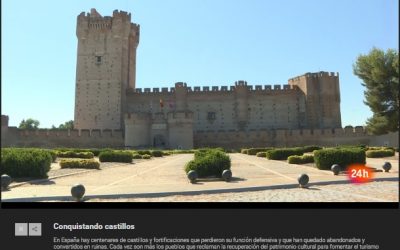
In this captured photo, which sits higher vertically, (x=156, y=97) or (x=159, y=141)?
(x=156, y=97)

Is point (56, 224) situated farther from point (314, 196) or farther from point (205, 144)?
point (205, 144)

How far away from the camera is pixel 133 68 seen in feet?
180

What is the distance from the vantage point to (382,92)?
2134 cm

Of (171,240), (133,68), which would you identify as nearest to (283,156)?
(171,240)

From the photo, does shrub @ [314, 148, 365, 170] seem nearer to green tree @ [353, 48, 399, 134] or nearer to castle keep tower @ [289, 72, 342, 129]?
green tree @ [353, 48, 399, 134]

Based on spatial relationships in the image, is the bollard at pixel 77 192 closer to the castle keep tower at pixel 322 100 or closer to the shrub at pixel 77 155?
the shrub at pixel 77 155

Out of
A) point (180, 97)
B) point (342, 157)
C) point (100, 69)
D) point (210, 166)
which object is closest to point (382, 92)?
point (342, 157)

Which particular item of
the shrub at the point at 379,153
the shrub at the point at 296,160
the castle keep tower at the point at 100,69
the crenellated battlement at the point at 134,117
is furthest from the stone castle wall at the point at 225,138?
the shrub at the point at 296,160

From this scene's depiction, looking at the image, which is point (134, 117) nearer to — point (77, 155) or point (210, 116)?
point (210, 116)

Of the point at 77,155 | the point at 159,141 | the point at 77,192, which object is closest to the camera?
the point at 77,192

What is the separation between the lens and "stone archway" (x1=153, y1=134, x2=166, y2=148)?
4225cm

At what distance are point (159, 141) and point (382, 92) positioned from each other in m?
26.8

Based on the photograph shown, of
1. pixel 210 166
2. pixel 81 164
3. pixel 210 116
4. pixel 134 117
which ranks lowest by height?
pixel 81 164

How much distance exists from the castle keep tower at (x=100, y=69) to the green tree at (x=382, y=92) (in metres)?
33.7
